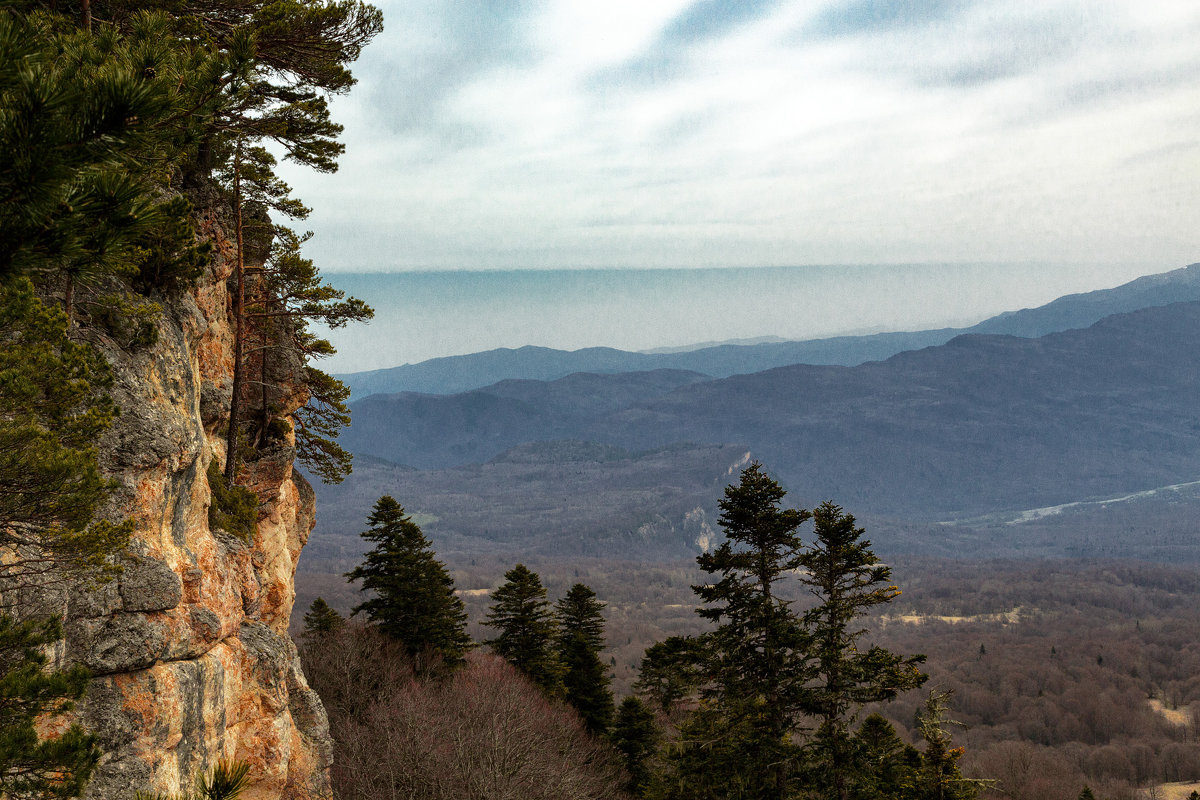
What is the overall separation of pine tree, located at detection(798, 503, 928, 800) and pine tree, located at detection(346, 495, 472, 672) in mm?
23866

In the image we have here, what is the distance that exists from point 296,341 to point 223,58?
2292 cm

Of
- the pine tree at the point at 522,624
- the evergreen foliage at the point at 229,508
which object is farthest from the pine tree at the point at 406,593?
the evergreen foliage at the point at 229,508

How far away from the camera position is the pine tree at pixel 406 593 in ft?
126

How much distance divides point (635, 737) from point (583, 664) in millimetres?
6412

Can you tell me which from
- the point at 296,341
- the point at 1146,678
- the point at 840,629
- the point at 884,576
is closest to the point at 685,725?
the point at 840,629

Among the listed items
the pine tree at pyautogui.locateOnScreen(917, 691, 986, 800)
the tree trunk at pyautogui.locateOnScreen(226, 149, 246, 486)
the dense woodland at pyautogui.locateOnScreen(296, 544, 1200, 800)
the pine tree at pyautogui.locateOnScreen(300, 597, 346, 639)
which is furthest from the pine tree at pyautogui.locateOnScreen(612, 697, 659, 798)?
the dense woodland at pyautogui.locateOnScreen(296, 544, 1200, 800)

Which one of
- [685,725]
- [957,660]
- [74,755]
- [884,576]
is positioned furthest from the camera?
[957,660]

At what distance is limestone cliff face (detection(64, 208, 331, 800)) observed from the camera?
44.8 ft

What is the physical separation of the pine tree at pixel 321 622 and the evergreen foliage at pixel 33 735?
32.8 meters

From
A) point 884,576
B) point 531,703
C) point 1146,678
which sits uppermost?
point 884,576

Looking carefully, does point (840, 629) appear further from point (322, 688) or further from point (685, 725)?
point (322, 688)

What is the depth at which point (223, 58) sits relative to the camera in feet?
23.5

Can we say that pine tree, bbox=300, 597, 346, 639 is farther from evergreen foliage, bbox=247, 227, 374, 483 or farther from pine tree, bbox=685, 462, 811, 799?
pine tree, bbox=685, 462, 811, 799

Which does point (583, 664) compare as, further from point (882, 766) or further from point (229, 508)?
point (229, 508)
